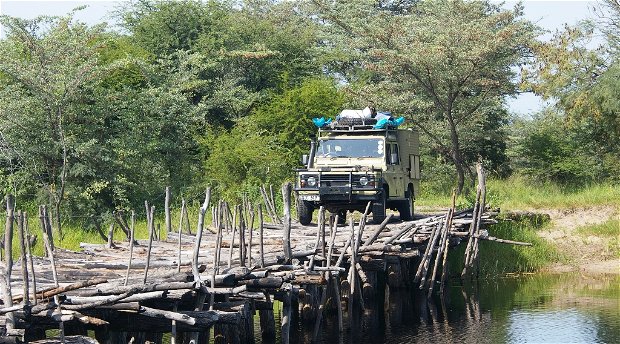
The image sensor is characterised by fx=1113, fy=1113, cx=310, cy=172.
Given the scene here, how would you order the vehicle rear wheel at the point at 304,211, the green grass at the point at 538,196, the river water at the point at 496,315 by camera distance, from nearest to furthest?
1. the river water at the point at 496,315
2. the vehicle rear wheel at the point at 304,211
3. the green grass at the point at 538,196

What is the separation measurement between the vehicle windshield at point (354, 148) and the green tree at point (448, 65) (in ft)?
37.1

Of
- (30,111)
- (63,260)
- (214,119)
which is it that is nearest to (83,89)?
(30,111)

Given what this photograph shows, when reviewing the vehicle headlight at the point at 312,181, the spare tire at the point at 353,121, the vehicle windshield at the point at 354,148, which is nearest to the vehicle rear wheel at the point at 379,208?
the vehicle windshield at the point at 354,148

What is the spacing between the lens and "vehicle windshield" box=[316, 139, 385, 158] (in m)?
25.3

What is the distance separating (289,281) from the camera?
16.3 meters

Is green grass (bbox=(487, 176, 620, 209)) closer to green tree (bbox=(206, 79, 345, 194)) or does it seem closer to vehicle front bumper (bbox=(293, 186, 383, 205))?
green tree (bbox=(206, 79, 345, 194))

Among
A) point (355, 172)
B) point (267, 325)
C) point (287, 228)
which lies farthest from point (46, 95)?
point (287, 228)

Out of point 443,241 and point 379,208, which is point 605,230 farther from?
point 379,208

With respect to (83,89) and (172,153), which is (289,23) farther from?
(83,89)

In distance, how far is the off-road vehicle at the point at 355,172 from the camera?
954 inches

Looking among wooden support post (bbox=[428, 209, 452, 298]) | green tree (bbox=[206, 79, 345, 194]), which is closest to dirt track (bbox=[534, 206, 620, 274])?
wooden support post (bbox=[428, 209, 452, 298])

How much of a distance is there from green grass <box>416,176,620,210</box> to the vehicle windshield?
7.73m

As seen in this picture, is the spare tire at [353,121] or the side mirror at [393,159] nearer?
the side mirror at [393,159]

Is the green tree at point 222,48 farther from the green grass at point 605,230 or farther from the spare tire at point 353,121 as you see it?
the green grass at point 605,230
